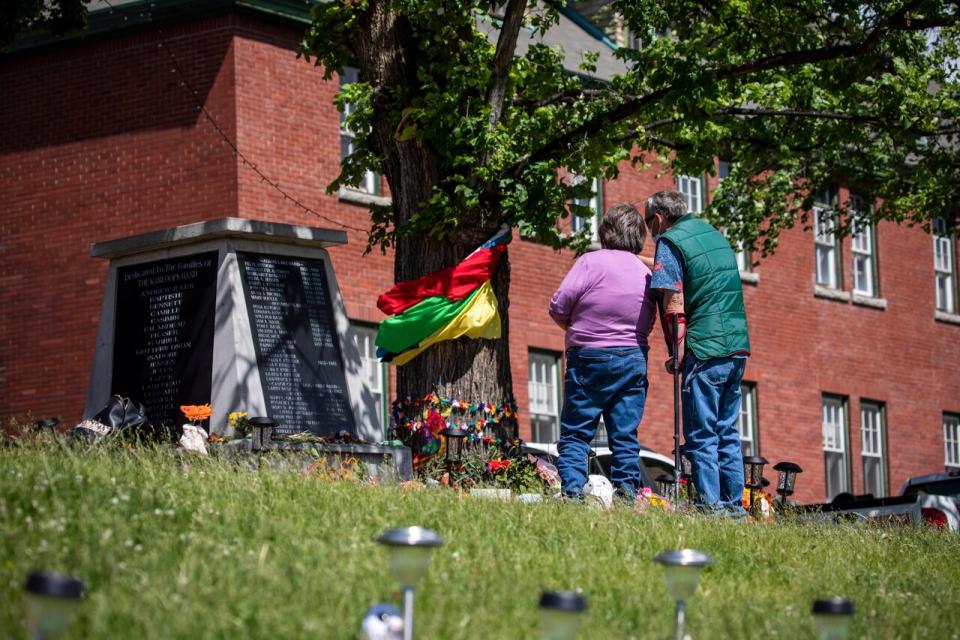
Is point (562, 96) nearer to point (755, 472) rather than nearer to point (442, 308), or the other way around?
point (442, 308)

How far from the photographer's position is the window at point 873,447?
97.6 ft

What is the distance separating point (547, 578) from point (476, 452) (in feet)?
16.4

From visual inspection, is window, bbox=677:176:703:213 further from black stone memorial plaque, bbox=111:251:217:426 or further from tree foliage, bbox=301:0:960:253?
black stone memorial plaque, bbox=111:251:217:426

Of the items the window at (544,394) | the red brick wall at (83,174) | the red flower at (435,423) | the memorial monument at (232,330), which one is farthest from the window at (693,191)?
the red flower at (435,423)

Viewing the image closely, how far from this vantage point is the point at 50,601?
14.8ft

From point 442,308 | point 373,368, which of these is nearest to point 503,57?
point 442,308

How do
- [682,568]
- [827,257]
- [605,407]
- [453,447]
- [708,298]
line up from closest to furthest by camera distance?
[682,568]
[708,298]
[605,407]
[453,447]
[827,257]

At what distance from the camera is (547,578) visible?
708cm

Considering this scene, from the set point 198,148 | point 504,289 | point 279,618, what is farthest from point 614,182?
point 279,618

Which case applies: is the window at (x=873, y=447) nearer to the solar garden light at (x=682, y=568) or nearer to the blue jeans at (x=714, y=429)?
the blue jeans at (x=714, y=429)

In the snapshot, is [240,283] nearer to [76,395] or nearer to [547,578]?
[547,578]

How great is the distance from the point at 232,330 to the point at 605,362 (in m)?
3.10

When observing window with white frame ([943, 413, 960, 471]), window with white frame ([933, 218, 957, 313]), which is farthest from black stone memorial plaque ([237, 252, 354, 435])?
window with white frame ([933, 218, 957, 313])

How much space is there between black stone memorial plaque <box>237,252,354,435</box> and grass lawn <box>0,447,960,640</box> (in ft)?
9.58
